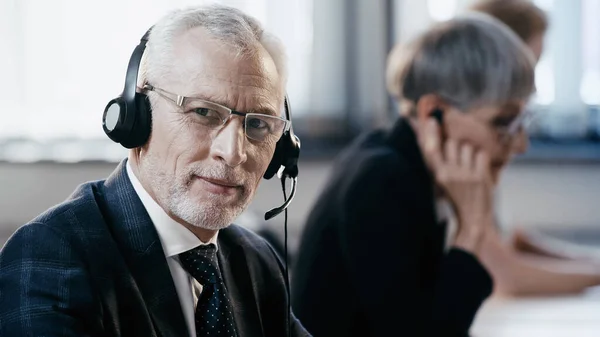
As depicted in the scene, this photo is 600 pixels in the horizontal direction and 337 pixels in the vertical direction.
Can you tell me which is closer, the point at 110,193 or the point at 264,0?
the point at 110,193

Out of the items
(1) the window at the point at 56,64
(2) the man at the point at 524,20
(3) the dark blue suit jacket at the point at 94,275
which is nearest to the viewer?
(3) the dark blue suit jacket at the point at 94,275

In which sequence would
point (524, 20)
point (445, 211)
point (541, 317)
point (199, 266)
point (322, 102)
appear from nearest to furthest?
point (199, 266) < point (445, 211) < point (541, 317) < point (524, 20) < point (322, 102)

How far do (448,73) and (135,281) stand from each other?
1.07m

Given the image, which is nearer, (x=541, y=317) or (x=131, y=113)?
(x=131, y=113)

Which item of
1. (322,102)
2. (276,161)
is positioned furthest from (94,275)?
(322,102)

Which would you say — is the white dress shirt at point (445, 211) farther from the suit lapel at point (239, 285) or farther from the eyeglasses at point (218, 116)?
the eyeglasses at point (218, 116)

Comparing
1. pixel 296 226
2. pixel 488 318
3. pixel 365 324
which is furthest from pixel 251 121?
pixel 296 226

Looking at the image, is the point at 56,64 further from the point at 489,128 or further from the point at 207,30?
the point at 207,30

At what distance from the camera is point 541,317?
212 cm

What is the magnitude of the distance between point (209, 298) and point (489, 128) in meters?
1.05

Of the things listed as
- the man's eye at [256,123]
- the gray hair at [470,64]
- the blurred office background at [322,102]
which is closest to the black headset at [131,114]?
the man's eye at [256,123]

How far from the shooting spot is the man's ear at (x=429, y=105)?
1.85 metres

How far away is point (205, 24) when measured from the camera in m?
0.89

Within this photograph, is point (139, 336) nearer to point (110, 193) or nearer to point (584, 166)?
point (110, 193)
